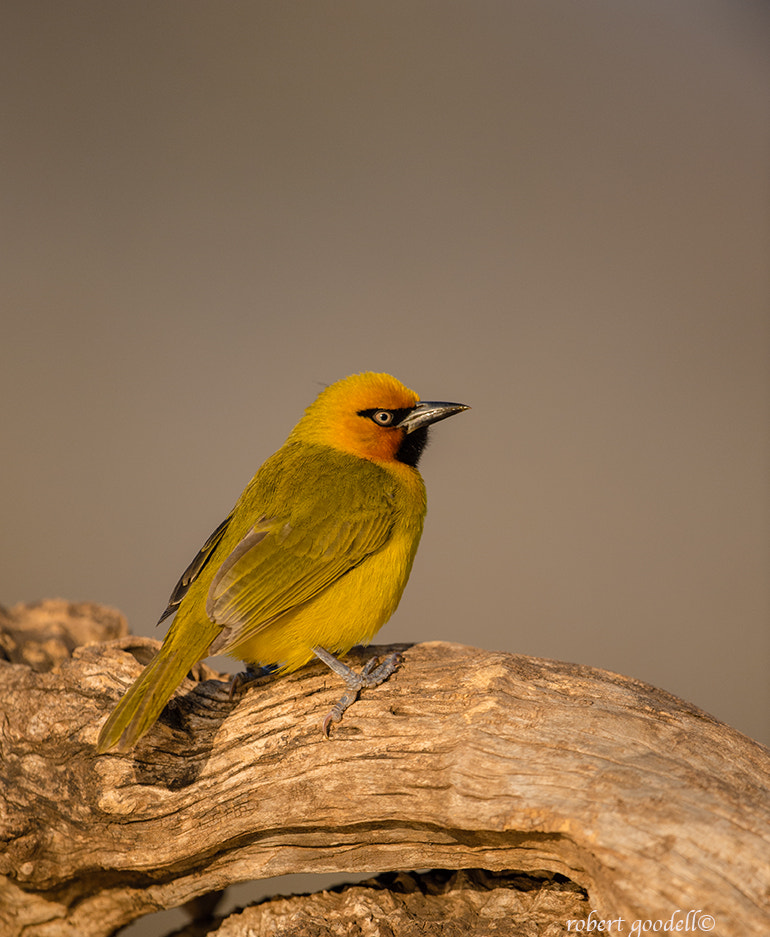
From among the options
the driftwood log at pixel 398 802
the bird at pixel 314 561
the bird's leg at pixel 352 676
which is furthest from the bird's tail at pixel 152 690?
the bird's leg at pixel 352 676

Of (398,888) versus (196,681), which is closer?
(398,888)

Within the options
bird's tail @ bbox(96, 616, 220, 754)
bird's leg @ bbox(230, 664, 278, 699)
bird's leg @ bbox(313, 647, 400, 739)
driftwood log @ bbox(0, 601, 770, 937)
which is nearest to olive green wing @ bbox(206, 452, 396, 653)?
bird's tail @ bbox(96, 616, 220, 754)

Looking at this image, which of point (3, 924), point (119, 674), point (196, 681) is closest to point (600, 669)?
point (196, 681)

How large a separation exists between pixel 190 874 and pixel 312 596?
4.43 feet

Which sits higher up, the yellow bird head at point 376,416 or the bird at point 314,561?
the yellow bird head at point 376,416

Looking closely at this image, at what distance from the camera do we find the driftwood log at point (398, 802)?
2.97 m

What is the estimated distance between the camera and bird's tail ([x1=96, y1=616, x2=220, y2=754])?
3586 millimetres

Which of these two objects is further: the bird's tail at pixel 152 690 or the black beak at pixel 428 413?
the black beak at pixel 428 413

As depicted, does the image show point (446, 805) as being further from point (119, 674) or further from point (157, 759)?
point (119, 674)

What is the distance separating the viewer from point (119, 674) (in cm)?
426

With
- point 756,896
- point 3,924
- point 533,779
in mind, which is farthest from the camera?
point 3,924

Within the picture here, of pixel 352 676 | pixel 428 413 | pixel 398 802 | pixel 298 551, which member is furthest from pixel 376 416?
pixel 398 802

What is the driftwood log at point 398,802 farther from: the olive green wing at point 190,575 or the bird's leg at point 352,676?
the olive green wing at point 190,575

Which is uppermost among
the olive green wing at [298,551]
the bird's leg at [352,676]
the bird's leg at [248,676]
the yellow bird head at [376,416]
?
the yellow bird head at [376,416]
